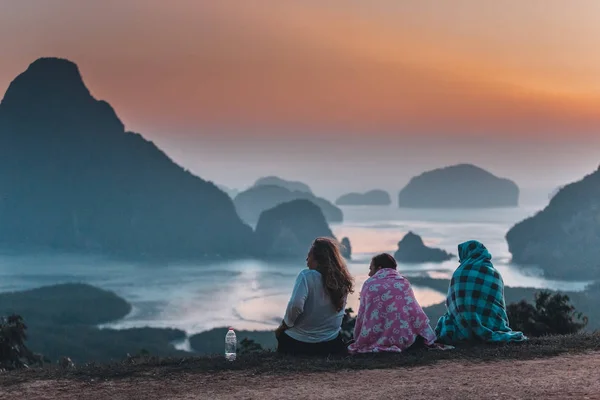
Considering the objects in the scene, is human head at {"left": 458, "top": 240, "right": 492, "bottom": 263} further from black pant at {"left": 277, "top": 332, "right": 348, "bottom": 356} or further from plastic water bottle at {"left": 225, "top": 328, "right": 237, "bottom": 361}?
plastic water bottle at {"left": 225, "top": 328, "right": 237, "bottom": 361}

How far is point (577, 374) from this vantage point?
8.85 metres

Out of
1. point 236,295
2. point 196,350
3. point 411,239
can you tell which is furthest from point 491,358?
point 411,239

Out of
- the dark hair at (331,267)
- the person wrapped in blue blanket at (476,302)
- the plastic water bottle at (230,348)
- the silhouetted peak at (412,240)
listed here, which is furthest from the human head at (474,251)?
the silhouetted peak at (412,240)

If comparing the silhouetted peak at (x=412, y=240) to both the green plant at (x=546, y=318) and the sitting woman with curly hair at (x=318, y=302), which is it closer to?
the green plant at (x=546, y=318)

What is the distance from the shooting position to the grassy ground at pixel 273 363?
927cm

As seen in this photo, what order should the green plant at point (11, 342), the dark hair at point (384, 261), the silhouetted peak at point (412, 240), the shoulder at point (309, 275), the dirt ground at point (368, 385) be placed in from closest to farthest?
the dirt ground at point (368, 385), the shoulder at point (309, 275), the dark hair at point (384, 261), the green plant at point (11, 342), the silhouetted peak at point (412, 240)

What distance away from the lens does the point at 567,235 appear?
16962 centimetres

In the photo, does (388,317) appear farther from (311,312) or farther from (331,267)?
(331,267)

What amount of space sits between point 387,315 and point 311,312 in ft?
3.70

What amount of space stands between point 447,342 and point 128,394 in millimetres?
4984

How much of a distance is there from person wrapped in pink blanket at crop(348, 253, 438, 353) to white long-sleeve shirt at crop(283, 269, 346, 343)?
401mm

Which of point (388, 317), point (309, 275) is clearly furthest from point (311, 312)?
point (388, 317)

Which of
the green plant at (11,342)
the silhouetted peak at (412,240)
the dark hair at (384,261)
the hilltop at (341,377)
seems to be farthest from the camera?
the silhouetted peak at (412,240)

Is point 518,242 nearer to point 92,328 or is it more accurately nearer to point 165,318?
point 165,318
